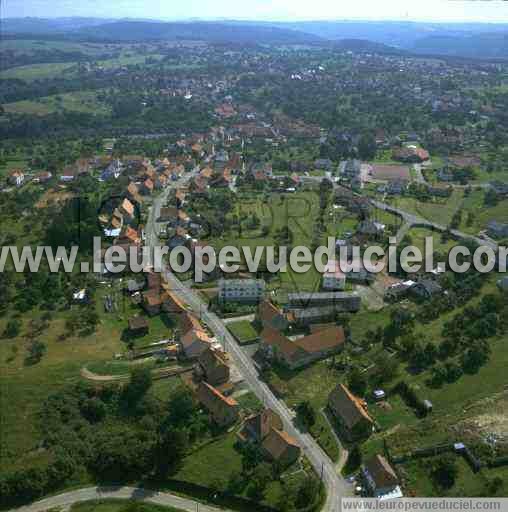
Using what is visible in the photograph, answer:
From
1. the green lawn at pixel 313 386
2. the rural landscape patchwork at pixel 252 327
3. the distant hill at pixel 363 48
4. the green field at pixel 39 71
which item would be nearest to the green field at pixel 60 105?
the rural landscape patchwork at pixel 252 327

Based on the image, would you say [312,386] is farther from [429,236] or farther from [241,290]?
[429,236]

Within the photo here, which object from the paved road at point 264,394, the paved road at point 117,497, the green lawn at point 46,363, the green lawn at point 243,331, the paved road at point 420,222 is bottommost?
the paved road at point 117,497

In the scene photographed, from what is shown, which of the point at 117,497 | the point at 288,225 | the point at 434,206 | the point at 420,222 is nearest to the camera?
the point at 117,497

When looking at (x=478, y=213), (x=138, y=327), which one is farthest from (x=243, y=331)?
(x=478, y=213)

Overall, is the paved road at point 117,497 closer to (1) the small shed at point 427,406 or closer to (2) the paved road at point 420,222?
(1) the small shed at point 427,406

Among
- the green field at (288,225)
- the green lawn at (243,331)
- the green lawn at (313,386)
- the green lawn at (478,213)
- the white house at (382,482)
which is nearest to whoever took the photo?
the white house at (382,482)

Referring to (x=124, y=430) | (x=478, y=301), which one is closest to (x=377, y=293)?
(x=478, y=301)
